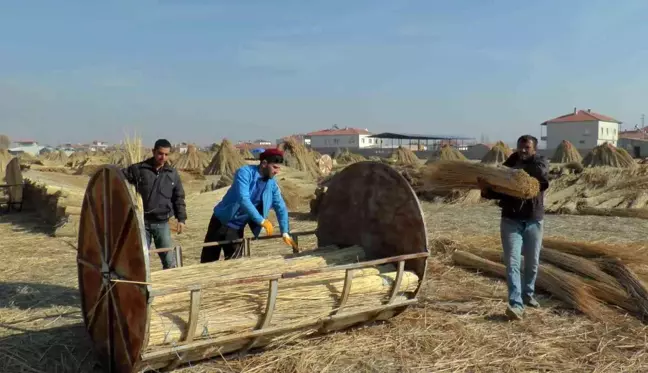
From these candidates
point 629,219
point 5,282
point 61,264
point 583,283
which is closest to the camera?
point 583,283

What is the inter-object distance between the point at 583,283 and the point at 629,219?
288 inches

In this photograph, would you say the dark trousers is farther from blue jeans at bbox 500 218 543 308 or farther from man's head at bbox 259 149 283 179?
blue jeans at bbox 500 218 543 308

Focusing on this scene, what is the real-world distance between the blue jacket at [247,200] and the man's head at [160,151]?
0.69 m

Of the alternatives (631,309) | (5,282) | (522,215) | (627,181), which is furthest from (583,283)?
(627,181)

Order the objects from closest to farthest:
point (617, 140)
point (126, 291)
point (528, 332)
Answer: point (126, 291), point (528, 332), point (617, 140)

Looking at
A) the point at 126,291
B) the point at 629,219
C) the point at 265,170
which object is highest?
the point at 265,170

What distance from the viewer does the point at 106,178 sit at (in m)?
3.74

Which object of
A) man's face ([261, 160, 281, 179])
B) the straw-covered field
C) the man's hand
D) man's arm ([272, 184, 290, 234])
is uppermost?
man's face ([261, 160, 281, 179])

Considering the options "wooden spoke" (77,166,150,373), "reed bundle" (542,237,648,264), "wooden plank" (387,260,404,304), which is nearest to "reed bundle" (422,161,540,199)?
"wooden plank" (387,260,404,304)

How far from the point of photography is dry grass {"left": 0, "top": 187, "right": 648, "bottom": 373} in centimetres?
398

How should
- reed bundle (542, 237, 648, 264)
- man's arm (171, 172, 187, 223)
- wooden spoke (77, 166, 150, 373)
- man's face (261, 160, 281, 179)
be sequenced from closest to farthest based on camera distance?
wooden spoke (77, 166, 150, 373), man's face (261, 160, 281, 179), man's arm (171, 172, 187, 223), reed bundle (542, 237, 648, 264)

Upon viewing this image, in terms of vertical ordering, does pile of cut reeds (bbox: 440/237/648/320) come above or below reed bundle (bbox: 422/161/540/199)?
below

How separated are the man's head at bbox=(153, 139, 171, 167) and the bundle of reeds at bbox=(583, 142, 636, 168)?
1023 inches

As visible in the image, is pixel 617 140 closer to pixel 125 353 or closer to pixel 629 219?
pixel 629 219
